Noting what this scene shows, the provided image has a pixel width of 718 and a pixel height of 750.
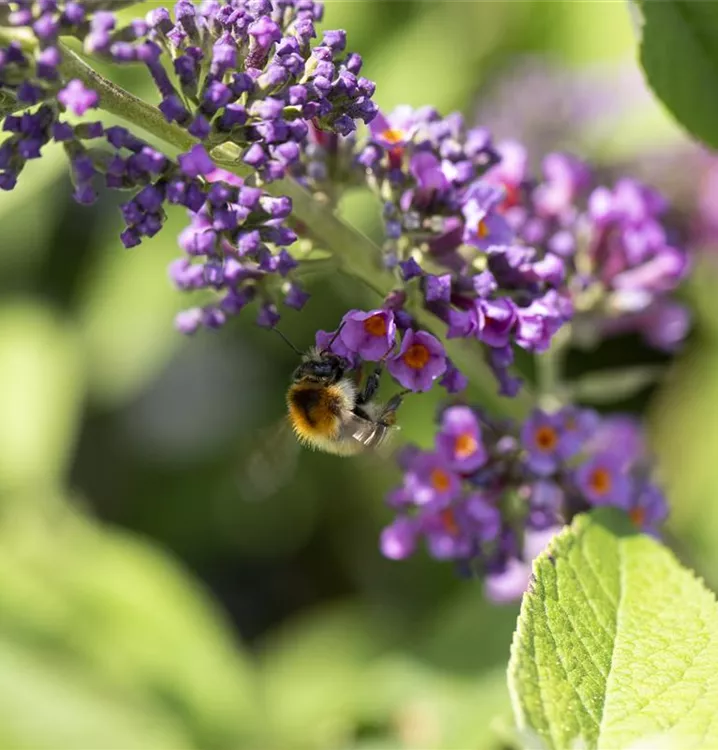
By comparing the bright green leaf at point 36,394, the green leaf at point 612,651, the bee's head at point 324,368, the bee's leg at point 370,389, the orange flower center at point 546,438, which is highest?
the bright green leaf at point 36,394

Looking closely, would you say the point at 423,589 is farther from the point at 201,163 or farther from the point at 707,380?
the point at 201,163

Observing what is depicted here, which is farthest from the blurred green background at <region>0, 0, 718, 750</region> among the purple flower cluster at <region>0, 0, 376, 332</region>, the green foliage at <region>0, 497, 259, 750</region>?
the purple flower cluster at <region>0, 0, 376, 332</region>

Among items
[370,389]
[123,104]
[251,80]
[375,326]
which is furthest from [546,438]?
[123,104]

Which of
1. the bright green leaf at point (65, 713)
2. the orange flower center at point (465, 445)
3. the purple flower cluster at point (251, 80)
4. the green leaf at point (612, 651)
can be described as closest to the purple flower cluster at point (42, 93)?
the purple flower cluster at point (251, 80)

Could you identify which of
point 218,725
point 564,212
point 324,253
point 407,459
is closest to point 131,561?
point 218,725

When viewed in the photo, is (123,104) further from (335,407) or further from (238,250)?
(335,407)

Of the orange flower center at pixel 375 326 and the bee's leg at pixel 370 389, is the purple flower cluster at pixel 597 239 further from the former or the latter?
the orange flower center at pixel 375 326
